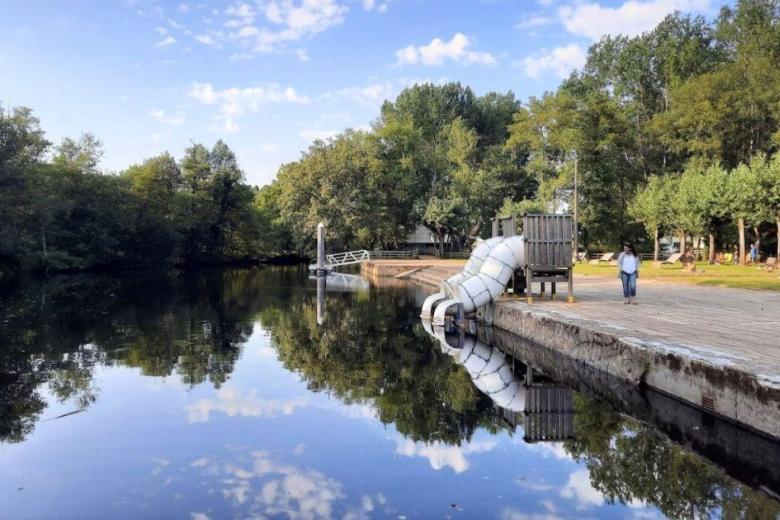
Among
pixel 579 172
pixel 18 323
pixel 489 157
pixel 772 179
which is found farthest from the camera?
pixel 489 157

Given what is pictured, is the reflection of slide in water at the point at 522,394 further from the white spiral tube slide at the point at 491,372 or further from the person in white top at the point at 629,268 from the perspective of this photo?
the person in white top at the point at 629,268

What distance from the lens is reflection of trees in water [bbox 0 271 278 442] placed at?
10.1 meters

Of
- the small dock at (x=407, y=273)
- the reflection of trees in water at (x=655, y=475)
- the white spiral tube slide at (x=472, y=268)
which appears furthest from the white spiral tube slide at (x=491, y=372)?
the small dock at (x=407, y=273)

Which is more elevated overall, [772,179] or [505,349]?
[772,179]

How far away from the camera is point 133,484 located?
629cm

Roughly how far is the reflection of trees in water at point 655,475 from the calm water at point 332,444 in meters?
0.02

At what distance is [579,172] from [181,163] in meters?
42.2

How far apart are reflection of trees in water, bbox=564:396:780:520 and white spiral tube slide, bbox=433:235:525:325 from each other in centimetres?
834

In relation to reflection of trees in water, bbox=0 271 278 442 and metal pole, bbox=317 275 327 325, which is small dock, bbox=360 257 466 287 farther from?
reflection of trees in water, bbox=0 271 278 442

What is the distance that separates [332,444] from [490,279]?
9.93 meters

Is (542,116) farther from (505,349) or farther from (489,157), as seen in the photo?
(505,349)

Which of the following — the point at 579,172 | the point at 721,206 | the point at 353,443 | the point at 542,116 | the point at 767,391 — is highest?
the point at 542,116

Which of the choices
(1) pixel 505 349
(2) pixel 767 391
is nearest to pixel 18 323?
(1) pixel 505 349

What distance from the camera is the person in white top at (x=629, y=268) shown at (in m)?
15.8
